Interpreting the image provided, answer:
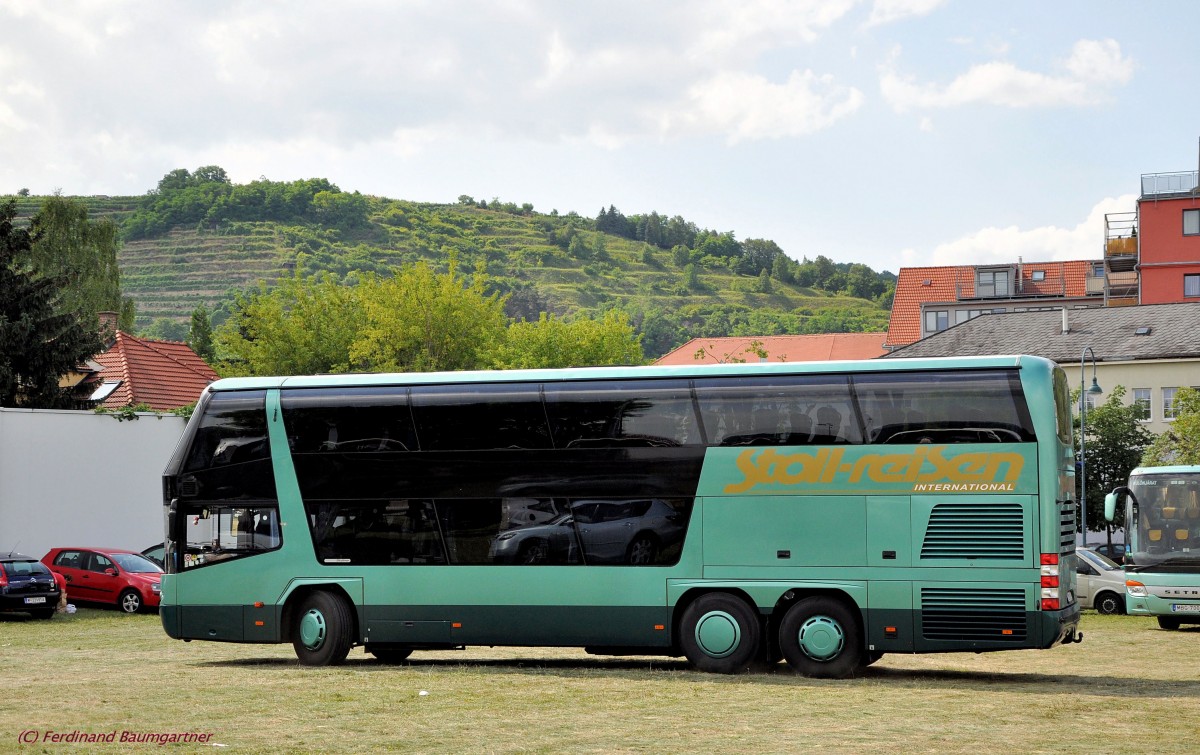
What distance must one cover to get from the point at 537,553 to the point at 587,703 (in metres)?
3.87

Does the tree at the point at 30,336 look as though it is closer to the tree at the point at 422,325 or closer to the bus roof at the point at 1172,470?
the tree at the point at 422,325

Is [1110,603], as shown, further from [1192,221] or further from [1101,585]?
[1192,221]

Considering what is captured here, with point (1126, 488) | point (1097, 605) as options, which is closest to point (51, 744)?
point (1126, 488)

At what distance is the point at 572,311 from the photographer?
17462 cm

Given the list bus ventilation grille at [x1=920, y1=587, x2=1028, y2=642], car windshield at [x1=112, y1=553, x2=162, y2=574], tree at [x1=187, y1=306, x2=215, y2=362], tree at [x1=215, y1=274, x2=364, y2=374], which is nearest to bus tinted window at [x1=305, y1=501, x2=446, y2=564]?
bus ventilation grille at [x1=920, y1=587, x2=1028, y2=642]

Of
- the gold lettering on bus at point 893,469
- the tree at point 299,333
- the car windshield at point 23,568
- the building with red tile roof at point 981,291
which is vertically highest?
the building with red tile roof at point 981,291

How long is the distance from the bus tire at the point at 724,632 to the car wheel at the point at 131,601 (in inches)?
706

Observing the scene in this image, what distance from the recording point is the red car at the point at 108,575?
1231 inches

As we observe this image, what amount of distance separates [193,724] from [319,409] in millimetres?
6906

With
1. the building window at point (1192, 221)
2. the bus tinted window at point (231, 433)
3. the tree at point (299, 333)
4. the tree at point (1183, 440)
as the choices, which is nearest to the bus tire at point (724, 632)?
the bus tinted window at point (231, 433)

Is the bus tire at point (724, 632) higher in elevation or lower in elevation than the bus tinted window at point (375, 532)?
lower

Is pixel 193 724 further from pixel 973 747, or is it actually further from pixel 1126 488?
pixel 1126 488

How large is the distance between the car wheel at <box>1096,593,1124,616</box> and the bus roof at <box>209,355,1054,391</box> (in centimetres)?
1675

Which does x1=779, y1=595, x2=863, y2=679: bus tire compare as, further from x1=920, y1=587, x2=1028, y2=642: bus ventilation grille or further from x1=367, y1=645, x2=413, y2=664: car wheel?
x1=367, y1=645, x2=413, y2=664: car wheel
